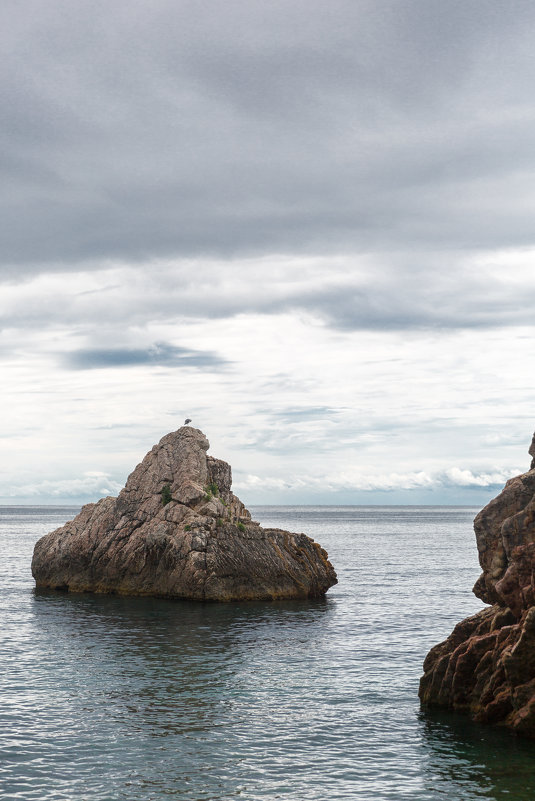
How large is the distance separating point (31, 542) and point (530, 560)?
15151 cm

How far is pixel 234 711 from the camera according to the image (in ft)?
114

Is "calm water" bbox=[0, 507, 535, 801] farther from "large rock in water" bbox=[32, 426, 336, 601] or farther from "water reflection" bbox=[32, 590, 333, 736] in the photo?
"large rock in water" bbox=[32, 426, 336, 601]

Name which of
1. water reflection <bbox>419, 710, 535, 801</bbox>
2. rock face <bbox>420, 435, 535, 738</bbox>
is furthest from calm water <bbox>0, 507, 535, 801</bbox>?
rock face <bbox>420, 435, 535, 738</bbox>

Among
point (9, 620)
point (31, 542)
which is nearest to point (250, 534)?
point (9, 620)

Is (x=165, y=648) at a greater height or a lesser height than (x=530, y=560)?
lesser

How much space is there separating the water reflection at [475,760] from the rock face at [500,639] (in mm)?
886

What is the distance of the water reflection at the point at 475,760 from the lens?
2561cm

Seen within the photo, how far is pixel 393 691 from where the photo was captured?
38.1m

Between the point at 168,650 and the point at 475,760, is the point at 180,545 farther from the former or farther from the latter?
the point at 475,760

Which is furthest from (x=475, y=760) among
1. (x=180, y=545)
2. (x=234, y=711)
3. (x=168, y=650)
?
(x=180, y=545)

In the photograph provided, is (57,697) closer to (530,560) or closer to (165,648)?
(165,648)

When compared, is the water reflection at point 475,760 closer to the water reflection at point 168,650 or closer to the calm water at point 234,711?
the calm water at point 234,711

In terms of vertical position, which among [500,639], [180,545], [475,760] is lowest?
[475,760]

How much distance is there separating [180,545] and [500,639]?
133ft
